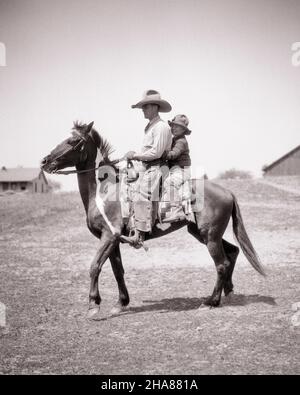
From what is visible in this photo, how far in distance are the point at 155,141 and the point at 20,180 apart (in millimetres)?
73813

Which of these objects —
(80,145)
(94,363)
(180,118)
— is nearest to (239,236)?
(180,118)

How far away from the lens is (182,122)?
315 inches

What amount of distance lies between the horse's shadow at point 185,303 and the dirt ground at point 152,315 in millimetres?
19

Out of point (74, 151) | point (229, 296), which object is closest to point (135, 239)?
point (74, 151)

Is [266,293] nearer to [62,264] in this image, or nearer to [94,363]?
[94,363]

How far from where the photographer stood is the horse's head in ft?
25.0

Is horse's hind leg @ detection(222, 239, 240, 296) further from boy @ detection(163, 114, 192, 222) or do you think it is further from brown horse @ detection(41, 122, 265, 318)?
boy @ detection(163, 114, 192, 222)

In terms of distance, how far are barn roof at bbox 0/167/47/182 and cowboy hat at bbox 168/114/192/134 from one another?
7295 centimetres

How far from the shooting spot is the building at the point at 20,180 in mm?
77188

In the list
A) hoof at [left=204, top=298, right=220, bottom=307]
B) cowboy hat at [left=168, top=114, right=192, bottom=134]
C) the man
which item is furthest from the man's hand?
hoof at [left=204, top=298, right=220, bottom=307]

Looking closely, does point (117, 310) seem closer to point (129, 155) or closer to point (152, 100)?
point (129, 155)

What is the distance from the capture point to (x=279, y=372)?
4875mm

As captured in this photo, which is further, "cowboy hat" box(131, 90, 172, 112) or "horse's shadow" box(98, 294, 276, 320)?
"horse's shadow" box(98, 294, 276, 320)
